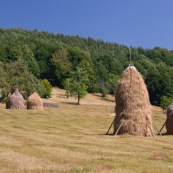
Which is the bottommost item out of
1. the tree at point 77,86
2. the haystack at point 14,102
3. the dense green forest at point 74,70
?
the haystack at point 14,102

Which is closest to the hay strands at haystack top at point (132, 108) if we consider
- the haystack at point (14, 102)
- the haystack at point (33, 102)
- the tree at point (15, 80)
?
the haystack at point (33, 102)

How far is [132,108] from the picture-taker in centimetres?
2406

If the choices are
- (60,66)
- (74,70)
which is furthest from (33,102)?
(74,70)

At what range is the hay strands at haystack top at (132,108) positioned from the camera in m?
23.8

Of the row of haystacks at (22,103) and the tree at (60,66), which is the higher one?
the tree at (60,66)

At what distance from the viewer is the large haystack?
23750 millimetres

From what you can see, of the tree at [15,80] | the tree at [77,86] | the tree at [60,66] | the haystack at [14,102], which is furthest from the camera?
the tree at [60,66]

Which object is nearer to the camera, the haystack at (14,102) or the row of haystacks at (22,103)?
the row of haystacks at (22,103)

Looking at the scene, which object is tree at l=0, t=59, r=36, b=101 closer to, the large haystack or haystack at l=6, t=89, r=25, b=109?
haystack at l=6, t=89, r=25, b=109

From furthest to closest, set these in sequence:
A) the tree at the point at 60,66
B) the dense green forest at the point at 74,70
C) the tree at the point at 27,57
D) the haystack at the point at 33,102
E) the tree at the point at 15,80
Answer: the tree at the point at 60,66
the tree at the point at 27,57
the dense green forest at the point at 74,70
the tree at the point at 15,80
the haystack at the point at 33,102

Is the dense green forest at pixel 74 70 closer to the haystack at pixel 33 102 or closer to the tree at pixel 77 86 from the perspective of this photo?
the tree at pixel 77 86

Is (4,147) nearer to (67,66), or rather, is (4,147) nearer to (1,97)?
(1,97)

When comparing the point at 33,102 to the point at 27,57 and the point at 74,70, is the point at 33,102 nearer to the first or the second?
the point at 27,57

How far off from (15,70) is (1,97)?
6437 millimetres
